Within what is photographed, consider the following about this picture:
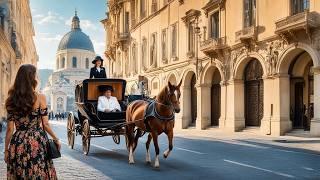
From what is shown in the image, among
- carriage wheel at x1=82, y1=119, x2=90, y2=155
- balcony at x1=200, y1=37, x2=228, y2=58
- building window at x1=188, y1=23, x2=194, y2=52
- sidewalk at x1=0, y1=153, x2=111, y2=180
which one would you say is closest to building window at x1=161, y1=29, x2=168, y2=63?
building window at x1=188, y1=23, x2=194, y2=52

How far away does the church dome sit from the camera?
124688mm

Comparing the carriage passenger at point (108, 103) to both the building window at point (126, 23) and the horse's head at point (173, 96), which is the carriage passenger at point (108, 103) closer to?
the horse's head at point (173, 96)

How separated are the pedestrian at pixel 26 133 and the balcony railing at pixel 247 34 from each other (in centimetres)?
2181

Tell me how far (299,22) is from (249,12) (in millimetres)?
5997

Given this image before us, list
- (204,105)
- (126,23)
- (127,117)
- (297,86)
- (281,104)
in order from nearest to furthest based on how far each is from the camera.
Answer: (127,117)
(281,104)
(297,86)
(204,105)
(126,23)

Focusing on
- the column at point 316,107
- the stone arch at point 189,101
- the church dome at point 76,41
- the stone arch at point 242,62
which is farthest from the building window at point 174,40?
the church dome at point 76,41

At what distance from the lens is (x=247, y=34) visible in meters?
26.3

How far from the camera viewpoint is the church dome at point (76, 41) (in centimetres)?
12469

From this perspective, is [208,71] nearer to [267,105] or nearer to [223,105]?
[223,105]

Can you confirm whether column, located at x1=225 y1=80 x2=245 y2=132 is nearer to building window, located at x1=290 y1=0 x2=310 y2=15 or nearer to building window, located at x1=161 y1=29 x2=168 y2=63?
building window, located at x1=290 y1=0 x2=310 y2=15

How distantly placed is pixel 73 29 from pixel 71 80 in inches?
612

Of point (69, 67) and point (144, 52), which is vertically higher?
point (69, 67)

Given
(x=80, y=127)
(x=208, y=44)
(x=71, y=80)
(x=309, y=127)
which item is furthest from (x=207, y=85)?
(x=71, y=80)

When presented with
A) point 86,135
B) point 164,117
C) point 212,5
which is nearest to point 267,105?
point 212,5
